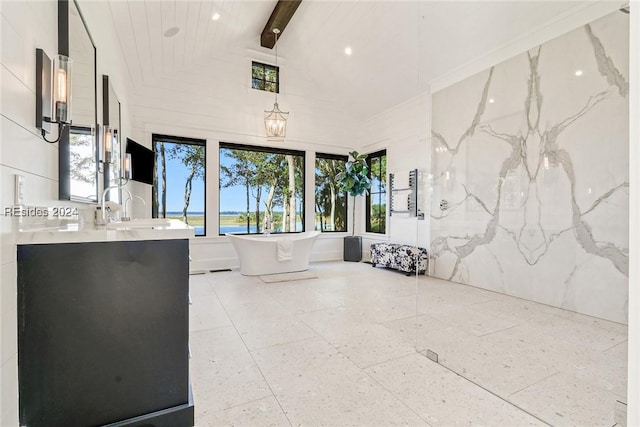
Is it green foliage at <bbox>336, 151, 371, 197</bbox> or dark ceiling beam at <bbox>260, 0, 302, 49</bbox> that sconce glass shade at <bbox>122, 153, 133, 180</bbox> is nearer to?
dark ceiling beam at <bbox>260, 0, 302, 49</bbox>

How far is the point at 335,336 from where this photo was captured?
8.98ft

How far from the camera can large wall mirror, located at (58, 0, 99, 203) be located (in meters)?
1.80

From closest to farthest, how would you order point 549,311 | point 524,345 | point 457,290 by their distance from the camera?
point 524,345, point 549,311, point 457,290

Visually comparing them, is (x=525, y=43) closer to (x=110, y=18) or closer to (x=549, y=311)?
(x=549, y=311)

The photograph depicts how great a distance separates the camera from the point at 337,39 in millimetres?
5293

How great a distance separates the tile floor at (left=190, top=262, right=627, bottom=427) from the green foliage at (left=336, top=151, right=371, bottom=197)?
2873 millimetres

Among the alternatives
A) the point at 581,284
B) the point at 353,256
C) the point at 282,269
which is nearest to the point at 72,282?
the point at 282,269

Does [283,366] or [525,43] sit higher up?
[525,43]

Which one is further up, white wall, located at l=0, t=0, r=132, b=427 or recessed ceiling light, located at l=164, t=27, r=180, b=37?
recessed ceiling light, located at l=164, t=27, r=180, b=37

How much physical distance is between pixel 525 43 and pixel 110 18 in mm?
4708
